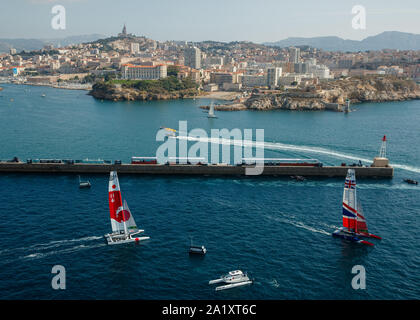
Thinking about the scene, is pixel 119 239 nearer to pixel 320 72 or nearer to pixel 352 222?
pixel 352 222

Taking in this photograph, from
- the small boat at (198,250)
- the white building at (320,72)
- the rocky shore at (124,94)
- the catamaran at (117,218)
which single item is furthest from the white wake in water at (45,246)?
the white building at (320,72)

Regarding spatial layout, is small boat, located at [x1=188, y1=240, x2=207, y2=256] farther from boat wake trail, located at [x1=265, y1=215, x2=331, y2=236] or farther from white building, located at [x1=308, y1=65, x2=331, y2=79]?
white building, located at [x1=308, y1=65, x2=331, y2=79]

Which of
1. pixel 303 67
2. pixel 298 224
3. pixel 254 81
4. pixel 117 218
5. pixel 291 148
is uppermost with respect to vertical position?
pixel 303 67

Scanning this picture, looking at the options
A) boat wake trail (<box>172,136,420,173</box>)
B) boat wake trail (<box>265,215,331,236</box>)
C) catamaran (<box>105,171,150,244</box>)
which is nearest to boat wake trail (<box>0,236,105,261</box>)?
catamaran (<box>105,171,150,244</box>)

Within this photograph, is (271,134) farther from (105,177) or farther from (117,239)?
(117,239)

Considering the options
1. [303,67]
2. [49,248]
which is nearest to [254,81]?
[303,67]

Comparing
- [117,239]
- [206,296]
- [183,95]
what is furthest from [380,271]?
[183,95]

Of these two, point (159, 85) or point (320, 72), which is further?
point (320, 72)
